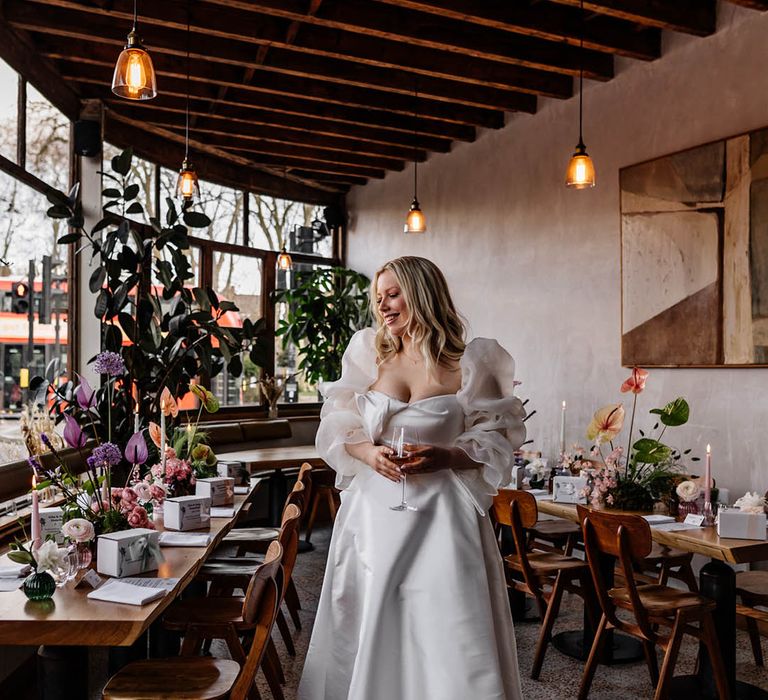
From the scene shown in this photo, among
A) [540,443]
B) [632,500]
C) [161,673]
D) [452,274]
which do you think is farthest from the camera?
[452,274]

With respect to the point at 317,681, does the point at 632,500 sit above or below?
above

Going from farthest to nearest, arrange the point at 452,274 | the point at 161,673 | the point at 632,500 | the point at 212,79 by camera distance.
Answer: the point at 452,274 < the point at 212,79 < the point at 632,500 < the point at 161,673

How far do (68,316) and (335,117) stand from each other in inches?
110

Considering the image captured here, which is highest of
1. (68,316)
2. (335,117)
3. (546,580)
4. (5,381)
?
(335,117)

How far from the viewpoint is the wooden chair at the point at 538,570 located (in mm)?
4035

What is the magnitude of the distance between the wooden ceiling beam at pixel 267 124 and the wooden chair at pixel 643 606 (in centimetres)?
486

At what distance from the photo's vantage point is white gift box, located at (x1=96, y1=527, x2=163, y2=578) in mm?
2678

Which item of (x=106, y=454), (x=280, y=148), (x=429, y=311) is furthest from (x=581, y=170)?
(x=280, y=148)

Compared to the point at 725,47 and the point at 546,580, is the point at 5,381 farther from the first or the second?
the point at 725,47

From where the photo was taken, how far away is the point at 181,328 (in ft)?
19.2

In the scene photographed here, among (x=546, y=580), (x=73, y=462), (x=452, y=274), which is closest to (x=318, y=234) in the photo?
(x=452, y=274)

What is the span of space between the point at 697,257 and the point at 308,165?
4853mm

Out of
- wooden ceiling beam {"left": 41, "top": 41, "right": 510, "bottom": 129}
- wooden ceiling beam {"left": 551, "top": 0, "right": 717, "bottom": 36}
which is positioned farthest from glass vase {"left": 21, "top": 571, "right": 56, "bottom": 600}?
wooden ceiling beam {"left": 41, "top": 41, "right": 510, "bottom": 129}

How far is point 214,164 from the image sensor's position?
8.51 metres
